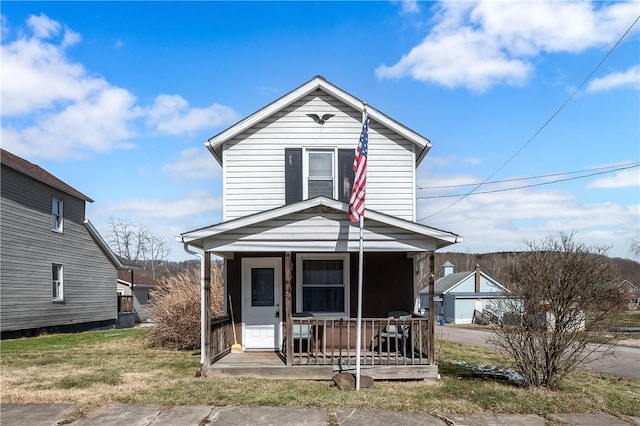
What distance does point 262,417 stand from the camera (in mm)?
7410

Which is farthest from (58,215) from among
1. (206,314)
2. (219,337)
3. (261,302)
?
(206,314)

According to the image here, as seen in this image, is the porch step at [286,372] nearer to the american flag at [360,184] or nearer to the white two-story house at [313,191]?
the white two-story house at [313,191]

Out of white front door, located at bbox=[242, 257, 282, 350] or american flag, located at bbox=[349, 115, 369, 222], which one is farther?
white front door, located at bbox=[242, 257, 282, 350]

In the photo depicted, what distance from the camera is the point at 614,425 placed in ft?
23.9

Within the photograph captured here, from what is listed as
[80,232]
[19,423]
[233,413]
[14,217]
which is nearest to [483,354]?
[233,413]

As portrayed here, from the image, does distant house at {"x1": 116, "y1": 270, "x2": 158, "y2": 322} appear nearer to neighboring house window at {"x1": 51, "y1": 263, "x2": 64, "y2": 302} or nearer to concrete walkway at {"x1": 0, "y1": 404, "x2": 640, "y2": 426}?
neighboring house window at {"x1": 51, "y1": 263, "x2": 64, "y2": 302}

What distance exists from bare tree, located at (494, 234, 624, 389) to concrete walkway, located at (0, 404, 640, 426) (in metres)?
1.34

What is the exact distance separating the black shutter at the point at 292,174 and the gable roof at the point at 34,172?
481 inches

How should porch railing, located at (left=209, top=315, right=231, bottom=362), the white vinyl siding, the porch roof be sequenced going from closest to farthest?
the porch roof, porch railing, located at (left=209, top=315, right=231, bottom=362), the white vinyl siding

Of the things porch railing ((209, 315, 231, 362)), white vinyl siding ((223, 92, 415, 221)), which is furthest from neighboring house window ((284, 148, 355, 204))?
porch railing ((209, 315, 231, 362))

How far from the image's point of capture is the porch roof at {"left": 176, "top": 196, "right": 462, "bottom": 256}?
1034 centimetres

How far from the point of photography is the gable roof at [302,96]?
12.6m

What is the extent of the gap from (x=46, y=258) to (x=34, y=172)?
3.59 meters

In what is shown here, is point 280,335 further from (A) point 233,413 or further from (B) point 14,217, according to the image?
(B) point 14,217
